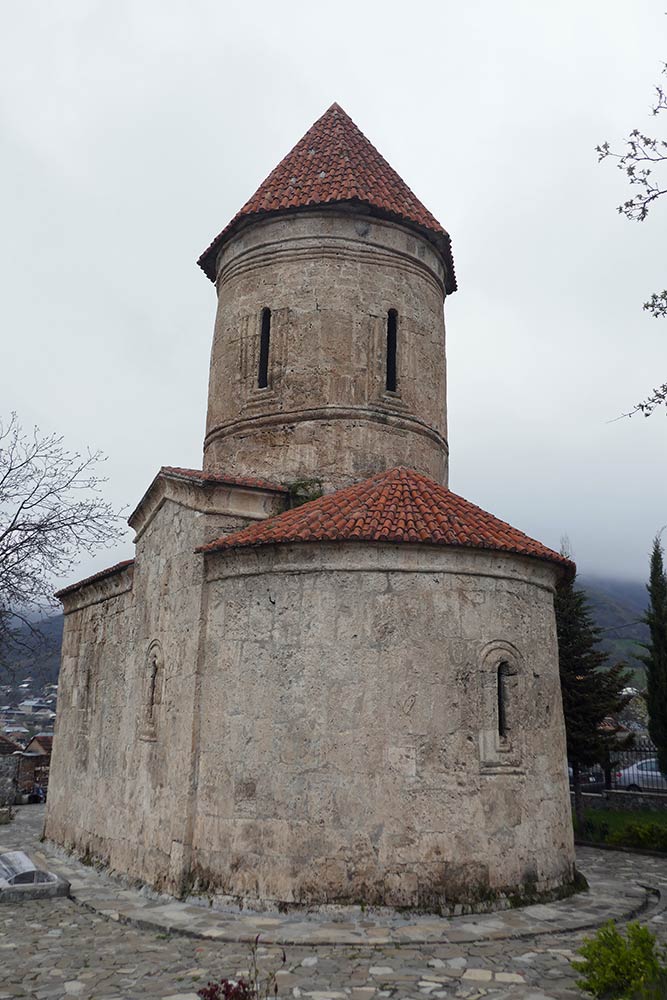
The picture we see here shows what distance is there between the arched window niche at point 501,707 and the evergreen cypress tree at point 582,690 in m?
7.47

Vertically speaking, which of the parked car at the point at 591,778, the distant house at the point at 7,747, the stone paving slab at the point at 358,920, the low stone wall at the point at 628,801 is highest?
the distant house at the point at 7,747

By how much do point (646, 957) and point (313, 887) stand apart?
3208mm

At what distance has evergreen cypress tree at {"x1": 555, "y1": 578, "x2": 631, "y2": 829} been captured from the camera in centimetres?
1557

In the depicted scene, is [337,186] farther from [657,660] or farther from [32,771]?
[32,771]

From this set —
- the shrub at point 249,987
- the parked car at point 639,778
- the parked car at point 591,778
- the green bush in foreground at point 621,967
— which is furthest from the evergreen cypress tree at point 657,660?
the shrub at point 249,987

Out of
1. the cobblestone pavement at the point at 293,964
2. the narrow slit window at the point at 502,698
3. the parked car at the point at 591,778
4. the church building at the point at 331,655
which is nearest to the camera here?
the cobblestone pavement at the point at 293,964

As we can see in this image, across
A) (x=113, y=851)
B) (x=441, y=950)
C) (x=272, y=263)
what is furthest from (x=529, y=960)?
(x=272, y=263)

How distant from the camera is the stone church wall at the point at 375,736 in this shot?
24.3ft

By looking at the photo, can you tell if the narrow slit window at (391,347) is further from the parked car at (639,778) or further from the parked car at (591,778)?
the parked car at (591,778)

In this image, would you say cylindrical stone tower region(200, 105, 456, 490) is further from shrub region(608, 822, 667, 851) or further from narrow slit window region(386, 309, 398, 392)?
shrub region(608, 822, 667, 851)

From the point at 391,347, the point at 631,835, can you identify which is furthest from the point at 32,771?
the point at 391,347

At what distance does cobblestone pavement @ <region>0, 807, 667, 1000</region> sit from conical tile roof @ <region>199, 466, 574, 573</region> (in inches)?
141

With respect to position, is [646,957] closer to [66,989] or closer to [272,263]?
[66,989]

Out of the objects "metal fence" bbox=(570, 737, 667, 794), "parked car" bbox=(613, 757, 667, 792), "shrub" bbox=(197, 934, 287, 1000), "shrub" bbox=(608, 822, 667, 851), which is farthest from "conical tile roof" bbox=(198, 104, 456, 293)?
"parked car" bbox=(613, 757, 667, 792)
